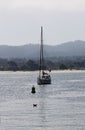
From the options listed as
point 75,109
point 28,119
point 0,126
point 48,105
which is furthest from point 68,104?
point 0,126

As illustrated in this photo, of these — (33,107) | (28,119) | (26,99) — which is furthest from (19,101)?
(28,119)

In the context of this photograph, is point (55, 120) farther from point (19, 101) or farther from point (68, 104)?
point (19, 101)

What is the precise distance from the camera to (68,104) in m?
102

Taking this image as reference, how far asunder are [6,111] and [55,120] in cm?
1298

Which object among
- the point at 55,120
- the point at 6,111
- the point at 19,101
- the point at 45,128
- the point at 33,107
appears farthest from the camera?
the point at 19,101

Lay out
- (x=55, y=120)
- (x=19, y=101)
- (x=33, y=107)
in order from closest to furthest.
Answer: (x=55, y=120) < (x=33, y=107) < (x=19, y=101)

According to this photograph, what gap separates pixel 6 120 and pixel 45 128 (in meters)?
9.04

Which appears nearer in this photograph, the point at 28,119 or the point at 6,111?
the point at 28,119

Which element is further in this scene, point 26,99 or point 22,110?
point 26,99

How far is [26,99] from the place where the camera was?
11656 cm

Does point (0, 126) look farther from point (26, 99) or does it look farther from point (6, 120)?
point (26, 99)

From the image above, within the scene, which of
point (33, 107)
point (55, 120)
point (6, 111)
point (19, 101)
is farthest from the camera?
point (19, 101)

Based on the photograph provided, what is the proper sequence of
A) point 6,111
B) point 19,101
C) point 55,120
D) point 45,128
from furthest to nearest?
point 19,101
point 6,111
point 55,120
point 45,128

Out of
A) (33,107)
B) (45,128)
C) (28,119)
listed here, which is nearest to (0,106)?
(33,107)
